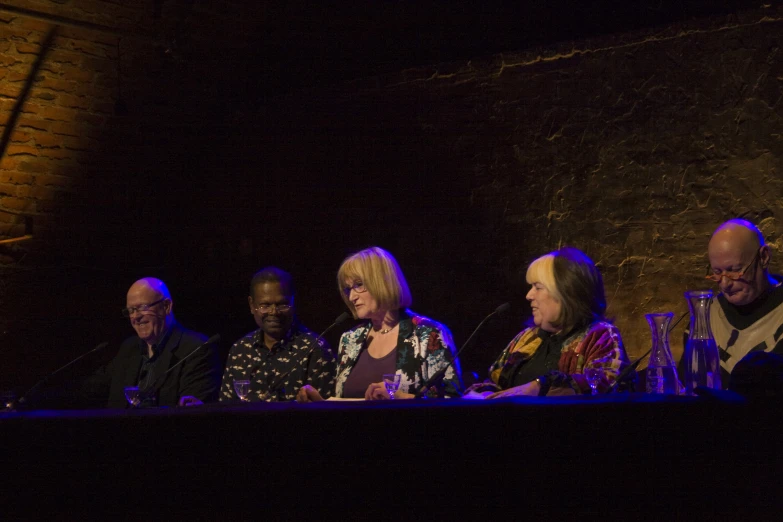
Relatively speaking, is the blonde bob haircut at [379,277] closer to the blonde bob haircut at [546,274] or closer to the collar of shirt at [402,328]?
the collar of shirt at [402,328]

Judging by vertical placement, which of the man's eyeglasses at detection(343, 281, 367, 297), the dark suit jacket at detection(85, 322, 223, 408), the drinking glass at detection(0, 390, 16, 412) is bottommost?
the drinking glass at detection(0, 390, 16, 412)

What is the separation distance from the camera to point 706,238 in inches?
157

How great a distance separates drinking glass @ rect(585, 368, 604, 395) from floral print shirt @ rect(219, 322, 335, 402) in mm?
1493

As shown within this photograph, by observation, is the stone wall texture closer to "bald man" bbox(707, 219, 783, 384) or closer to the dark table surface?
"bald man" bbox(707, 219, 783, 384)

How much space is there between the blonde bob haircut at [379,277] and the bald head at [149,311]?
119 cm

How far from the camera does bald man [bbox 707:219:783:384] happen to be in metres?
3.23

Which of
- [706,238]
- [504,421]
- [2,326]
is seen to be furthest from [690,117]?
[2,326]

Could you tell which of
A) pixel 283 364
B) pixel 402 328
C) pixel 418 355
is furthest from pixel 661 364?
pixel 283 364

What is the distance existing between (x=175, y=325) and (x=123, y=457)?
2.85 metres

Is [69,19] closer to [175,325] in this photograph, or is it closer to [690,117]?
[175,325]

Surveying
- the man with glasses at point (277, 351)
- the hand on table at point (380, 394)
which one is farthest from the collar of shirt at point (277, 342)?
the hand on table at point (380, 394)

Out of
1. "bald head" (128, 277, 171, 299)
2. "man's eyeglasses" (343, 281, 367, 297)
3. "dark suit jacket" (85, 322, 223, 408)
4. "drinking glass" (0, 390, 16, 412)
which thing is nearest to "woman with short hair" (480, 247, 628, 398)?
"man's eyeglasses" (343, 281, 367, 297)

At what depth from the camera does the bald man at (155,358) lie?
4129 millimetres

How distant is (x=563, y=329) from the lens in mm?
3264
